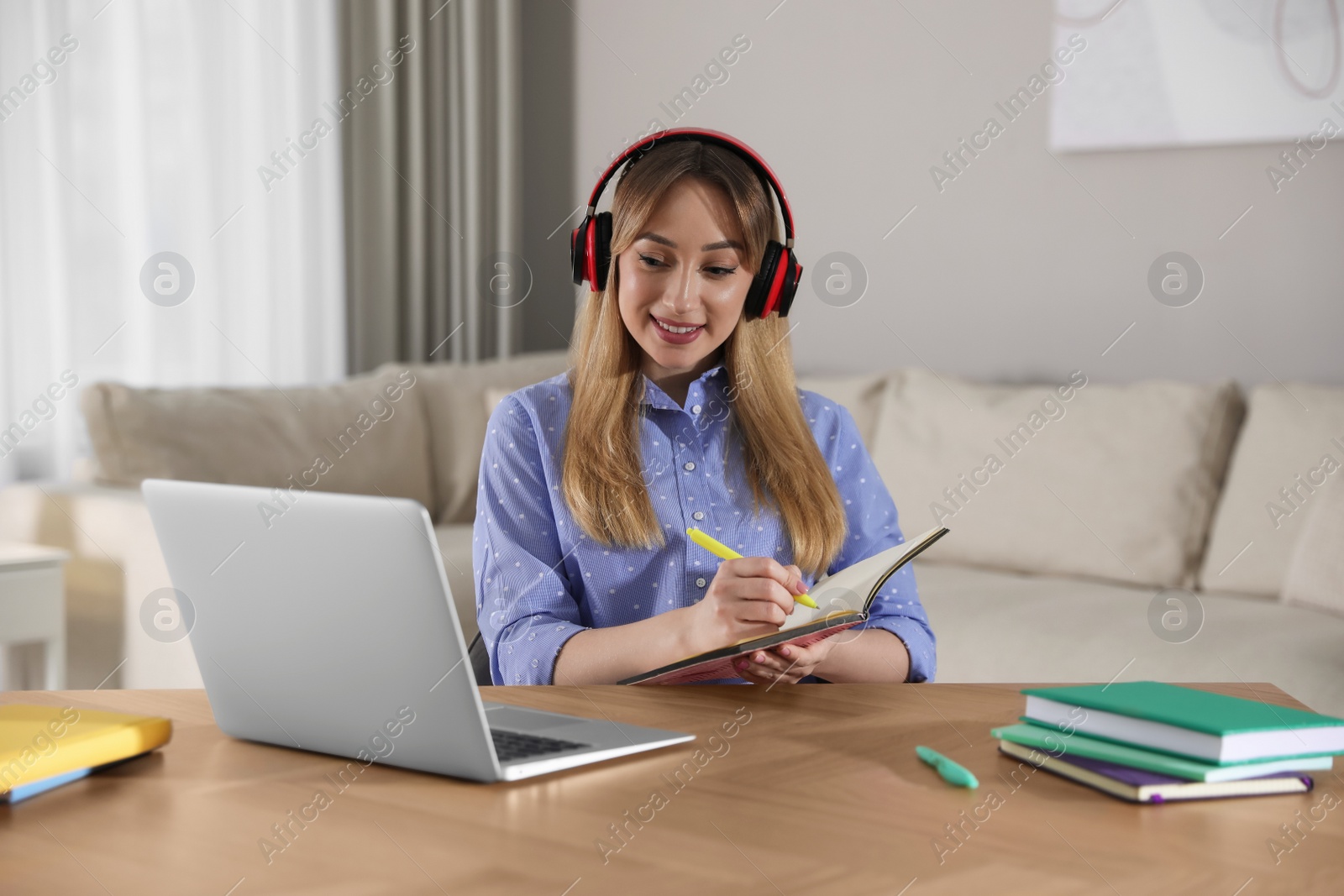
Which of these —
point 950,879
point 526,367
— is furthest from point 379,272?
point 950,879

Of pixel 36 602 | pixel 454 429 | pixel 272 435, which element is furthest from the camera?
pixel 454 429

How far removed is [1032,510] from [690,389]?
1.44 meters

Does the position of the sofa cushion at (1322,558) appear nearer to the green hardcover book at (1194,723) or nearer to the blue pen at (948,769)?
the green hardcover book at (1194,723)

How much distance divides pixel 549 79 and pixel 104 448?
204cm

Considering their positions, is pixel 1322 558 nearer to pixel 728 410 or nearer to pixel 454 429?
pixel 728 410

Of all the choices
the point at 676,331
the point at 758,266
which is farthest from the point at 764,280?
the point at 676,331

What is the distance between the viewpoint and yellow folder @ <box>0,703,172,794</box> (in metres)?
0.77

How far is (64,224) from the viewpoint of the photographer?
2.77 meters

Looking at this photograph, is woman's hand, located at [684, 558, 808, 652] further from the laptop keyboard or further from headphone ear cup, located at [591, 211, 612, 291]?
headphone ear cup, located at [591, 211, 612, 291]

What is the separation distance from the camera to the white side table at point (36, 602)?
2223mm

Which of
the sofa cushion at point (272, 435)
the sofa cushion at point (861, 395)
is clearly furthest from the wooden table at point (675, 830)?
the sofa cushion at point (861, 395)

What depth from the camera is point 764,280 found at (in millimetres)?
1330

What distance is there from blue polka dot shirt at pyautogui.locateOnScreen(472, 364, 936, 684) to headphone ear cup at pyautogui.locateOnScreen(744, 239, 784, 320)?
10 cm

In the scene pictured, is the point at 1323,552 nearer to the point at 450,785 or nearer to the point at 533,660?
the point at 533,660
